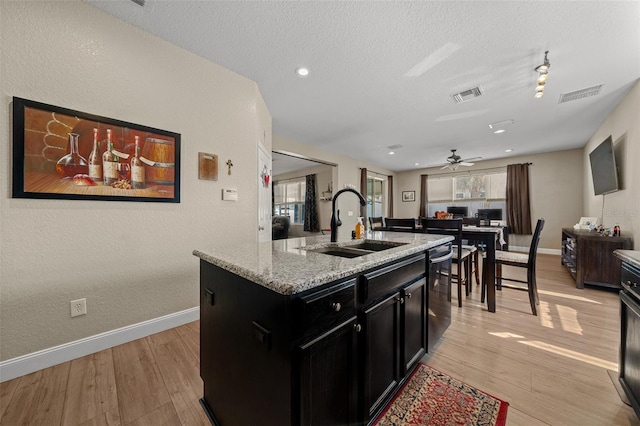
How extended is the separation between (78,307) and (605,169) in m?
6.75

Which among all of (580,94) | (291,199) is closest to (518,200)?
(580,94)

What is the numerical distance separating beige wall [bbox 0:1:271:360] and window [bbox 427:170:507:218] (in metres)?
7.14

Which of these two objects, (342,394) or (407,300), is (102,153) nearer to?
(342,394)

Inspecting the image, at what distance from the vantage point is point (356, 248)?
5.95ft

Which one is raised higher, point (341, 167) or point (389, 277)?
point (341, 167)

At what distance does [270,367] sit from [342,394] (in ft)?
1.19

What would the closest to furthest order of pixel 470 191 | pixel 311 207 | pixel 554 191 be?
1. pixel 554 191
2. pixel 470 191
3. pixel 311 207

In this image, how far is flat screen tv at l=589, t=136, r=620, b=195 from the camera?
3.48 metres

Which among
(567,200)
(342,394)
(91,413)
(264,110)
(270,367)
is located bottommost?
(91,413)

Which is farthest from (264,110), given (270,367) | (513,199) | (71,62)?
(513,199)

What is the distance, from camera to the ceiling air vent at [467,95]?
9.97 feet

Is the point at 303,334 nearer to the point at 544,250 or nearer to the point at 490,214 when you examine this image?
the point at 490,214

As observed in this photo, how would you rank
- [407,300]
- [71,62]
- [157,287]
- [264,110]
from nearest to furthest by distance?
[407,300] < [71,62] < [157,287] < [264,110]

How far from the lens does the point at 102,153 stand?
1.90m
